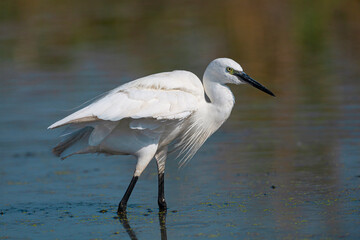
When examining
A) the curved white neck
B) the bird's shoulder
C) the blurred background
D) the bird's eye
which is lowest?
the blurred background

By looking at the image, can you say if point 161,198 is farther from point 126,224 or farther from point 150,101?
point 150,101

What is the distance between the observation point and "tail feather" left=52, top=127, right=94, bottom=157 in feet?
22.2

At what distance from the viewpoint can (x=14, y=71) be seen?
14.7 m

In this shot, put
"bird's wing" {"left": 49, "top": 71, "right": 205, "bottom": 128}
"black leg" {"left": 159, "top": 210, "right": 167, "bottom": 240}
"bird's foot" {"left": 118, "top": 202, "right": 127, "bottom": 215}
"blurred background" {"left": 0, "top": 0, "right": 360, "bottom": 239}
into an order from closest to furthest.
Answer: "black leg" {"left": 159, "top": 210, "right": 167, "bottom": 240} < "blurred background" {"left": 0, "top": 0, "right": 360, "bottom": 239} < "bird's wing" {"left": 49, "top": 71, "right": 205, "bottom": 128} < "bird's foot" {"left": 118, "top": 202, "right": 127, "bottom": 215}

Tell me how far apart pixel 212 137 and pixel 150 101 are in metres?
3.01

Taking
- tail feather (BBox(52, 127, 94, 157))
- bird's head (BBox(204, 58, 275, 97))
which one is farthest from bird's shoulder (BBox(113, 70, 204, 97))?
tail feather (BBox(52, 127, 94, 157))

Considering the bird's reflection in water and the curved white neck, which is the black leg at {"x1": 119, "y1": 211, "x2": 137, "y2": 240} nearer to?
the bird's reflection in water

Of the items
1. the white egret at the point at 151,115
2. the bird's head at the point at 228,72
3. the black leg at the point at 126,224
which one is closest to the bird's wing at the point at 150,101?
the white egret at the point at 151,115

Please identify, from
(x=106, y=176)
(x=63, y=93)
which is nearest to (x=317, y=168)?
(x=106, y=176)

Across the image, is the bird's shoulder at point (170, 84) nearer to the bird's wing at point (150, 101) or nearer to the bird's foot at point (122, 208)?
the bird's wing at point (150, 101)

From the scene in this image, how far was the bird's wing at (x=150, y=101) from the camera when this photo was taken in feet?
20.7

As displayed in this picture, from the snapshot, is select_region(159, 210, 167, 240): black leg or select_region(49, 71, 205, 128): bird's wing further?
select_region(49, 71, 205, 128): bird's wing

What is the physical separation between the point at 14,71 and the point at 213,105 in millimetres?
8786

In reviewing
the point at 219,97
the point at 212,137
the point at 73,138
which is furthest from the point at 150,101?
the point at 212,137
